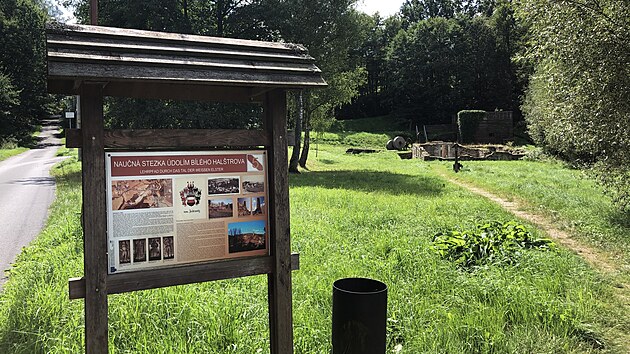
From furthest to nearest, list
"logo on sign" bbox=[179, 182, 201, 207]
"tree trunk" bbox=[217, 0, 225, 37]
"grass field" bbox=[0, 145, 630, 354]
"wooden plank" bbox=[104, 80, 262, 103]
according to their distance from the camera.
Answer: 1. "tree trunk" bbox=[217, 0, 225, 37]
2. "grass field" bbox=[0, 145, 630, 354]
3. "wooden plank" bbox=[104, 80, 262, 103]
4. "logo on sign" bbox=[179, 182, 201, 207]

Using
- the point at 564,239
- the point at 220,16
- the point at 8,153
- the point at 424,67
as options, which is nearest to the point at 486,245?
the point at 564,239

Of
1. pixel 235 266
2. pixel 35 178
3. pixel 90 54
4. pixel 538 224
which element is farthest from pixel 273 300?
pixel 35 178

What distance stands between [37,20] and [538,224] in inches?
2616

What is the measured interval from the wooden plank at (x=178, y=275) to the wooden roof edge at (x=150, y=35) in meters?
1.70

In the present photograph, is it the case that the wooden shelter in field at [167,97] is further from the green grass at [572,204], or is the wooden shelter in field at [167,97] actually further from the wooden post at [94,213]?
Answer: the green grass at [572,204]

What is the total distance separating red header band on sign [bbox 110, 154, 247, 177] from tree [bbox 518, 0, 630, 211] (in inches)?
383

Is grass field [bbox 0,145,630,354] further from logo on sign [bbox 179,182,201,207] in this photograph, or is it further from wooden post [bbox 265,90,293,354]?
logo on sign [bbox 179,182,201,207]

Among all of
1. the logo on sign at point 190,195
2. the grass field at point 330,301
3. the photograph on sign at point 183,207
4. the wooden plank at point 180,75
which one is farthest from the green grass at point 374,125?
the logo on sign at point 190,195

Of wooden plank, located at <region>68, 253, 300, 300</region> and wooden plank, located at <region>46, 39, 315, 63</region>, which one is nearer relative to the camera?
wooden plank, located at <region>46, 39, 315, 63</region>

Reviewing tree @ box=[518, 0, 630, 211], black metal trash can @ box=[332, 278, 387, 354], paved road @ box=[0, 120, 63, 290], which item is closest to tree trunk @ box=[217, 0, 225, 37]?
paved road @ box=[0, 120, 63, 290]

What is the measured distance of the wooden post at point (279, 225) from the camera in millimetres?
3854

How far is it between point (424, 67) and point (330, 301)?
63777 millimetres

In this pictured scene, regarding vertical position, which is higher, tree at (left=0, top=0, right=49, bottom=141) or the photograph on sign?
tree at (left=0, top=0, right=49, bottom=141)

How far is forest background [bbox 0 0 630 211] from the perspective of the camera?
10594 millimetres
